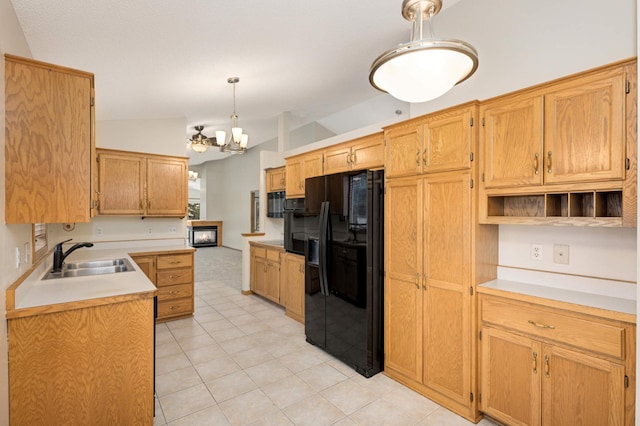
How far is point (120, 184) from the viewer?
4168mm

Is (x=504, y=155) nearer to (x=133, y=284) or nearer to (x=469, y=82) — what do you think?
(x=469, y=82)

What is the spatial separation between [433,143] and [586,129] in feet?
2.88

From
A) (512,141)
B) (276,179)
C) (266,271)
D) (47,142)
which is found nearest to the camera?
(47,142)

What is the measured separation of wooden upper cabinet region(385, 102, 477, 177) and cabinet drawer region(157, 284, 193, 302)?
3.04 m

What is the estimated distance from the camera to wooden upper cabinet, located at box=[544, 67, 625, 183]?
5.44ft

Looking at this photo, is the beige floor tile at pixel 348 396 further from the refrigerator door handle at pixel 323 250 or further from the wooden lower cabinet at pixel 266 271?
the wooden lower cabinet at pixel 266 271

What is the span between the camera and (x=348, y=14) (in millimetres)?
2549

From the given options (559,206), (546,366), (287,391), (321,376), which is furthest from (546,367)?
(287,391)

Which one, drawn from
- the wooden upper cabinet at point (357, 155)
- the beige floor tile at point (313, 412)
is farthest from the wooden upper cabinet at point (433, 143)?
the beige floor tile at point (313, 412)

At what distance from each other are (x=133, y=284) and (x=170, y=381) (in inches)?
40.4

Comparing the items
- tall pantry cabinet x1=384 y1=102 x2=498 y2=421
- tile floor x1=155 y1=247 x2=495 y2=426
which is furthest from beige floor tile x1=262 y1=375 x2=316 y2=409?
tall pantry cabinet x1=384 y1=102 x2=498 y2=421

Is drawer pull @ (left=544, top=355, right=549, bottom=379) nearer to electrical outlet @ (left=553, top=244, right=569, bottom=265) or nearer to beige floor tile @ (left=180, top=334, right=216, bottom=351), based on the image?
electrical outlet @ (left=553, top=244, right=569, bottom=265)

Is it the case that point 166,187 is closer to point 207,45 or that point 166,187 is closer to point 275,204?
point 275,204

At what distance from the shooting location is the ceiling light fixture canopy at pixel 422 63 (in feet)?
3.98
